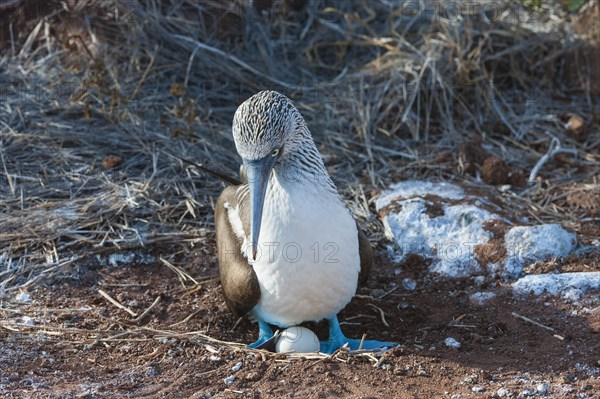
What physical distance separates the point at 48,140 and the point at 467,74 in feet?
11.4

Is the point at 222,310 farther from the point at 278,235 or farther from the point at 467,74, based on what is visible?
the point at 467,74

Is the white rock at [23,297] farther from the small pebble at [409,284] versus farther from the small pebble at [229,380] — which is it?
the small pebble at [409,284]

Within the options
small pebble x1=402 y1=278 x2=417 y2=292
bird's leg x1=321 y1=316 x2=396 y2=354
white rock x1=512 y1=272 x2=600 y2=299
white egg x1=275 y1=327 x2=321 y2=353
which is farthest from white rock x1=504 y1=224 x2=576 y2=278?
white egg x1=275 y1=327 x2=321 y2=353

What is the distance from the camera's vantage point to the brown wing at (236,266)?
4469 mm

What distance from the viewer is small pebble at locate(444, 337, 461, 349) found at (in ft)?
14.9

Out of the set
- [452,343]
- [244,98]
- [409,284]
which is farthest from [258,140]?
[244,98]

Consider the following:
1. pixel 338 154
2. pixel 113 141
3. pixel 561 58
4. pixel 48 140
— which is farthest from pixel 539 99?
pixel 48 140

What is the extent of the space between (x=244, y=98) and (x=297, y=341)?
128 inches

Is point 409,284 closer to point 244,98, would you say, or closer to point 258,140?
point 258,140

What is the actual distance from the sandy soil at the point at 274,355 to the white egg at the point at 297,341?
0.43 feet

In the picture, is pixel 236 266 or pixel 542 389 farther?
pixel 236 266

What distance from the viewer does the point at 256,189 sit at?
416cm

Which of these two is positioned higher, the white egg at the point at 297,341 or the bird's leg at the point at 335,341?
the white egg at the point at 297,341

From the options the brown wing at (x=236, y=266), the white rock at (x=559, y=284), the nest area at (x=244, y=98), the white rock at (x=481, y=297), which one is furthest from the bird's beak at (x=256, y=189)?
the white rock at (x=559, y=284)
